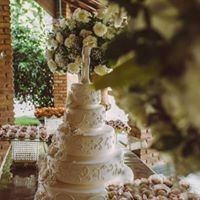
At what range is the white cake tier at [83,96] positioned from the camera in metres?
2.14

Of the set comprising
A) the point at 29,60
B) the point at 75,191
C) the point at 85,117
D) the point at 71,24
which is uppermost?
the point at 29,60

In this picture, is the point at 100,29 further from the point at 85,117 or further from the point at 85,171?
the point at 85,171

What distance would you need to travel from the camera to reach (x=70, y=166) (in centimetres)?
203

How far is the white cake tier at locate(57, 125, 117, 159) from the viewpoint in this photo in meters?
2.09

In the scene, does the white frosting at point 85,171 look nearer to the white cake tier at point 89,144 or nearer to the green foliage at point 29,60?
the white cake tier at point 89,144

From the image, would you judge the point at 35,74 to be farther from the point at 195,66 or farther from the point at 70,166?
the point at 195,66

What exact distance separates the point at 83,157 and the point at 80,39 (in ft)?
1.79

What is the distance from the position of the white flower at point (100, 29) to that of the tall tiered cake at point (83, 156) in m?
0.15

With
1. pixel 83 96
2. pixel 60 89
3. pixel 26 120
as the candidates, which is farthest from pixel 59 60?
pixel 26 120

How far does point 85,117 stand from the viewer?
2.16 meters

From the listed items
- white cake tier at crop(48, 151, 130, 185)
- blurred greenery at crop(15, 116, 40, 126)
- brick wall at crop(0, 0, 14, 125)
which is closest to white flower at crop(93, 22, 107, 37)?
white cake tier at crop(48, 151, 130, 185)

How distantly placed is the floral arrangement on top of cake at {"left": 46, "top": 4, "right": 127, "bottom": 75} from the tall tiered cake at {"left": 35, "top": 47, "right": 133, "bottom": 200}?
77 mm

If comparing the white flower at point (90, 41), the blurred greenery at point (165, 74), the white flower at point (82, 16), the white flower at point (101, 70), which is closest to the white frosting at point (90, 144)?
the white flower at point (101, 70)

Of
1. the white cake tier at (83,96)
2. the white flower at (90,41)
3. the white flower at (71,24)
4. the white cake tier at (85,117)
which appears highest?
the white flower at (71,24)
